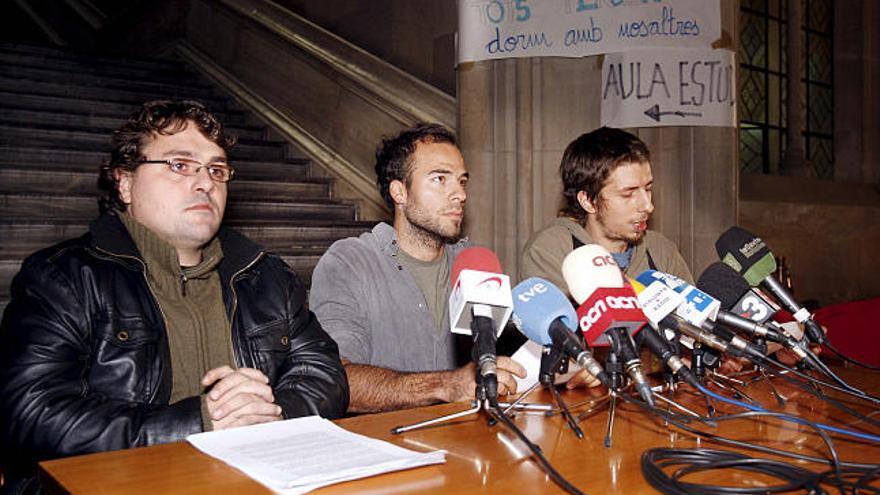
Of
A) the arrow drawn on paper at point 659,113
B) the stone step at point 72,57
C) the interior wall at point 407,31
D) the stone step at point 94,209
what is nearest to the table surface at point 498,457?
the arrow drawn on paper at point 659,113

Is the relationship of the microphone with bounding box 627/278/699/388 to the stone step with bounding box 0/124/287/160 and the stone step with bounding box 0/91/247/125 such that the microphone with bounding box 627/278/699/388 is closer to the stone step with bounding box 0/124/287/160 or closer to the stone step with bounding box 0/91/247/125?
the stone step with bounding box 0/124/287/160

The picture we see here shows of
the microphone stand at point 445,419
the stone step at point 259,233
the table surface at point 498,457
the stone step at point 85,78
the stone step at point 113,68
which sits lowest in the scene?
the table surface at point 498,457

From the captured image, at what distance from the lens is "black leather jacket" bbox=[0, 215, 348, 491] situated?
1.81 meters

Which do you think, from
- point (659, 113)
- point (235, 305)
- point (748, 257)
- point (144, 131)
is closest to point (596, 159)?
point (659, 113)

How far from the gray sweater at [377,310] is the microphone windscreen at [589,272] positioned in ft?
3.94

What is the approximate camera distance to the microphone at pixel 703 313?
1.57 meters

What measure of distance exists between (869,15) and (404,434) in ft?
22.7

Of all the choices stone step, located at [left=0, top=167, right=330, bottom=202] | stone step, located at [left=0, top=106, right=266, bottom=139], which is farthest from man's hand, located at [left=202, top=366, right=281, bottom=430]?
stone step, located at [left=0, top=106, right=266, bottom=139]

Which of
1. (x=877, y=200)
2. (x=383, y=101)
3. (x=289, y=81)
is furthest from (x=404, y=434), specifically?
(x=877, y=200)

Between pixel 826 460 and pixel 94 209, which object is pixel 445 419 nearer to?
pixel 826 460

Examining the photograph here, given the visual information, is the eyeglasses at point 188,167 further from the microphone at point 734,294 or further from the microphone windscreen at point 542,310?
the microphone at point 734,294

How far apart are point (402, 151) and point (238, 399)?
139 centimetres

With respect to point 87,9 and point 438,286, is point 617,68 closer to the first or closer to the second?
point 438,286

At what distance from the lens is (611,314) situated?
53.9 inches
